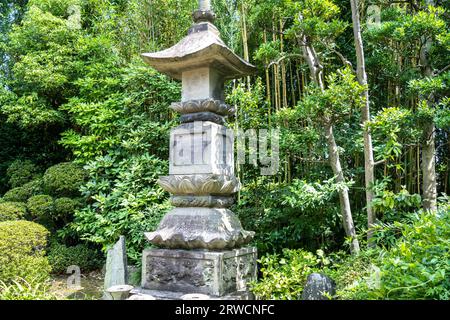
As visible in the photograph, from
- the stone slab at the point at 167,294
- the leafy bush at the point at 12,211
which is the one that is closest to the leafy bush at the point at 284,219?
the stone slab at the point at 167,294

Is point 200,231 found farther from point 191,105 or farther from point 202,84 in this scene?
point 202,84

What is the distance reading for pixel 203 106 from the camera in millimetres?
3662

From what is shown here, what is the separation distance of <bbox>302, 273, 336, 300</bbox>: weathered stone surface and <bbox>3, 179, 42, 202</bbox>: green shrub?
516 cm

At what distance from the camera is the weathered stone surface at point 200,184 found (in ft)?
11.4

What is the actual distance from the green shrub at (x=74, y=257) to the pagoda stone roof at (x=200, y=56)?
10.9 ft

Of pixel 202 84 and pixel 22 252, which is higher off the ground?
pixel 202 84

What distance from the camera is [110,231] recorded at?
4.92 metres

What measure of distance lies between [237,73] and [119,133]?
265 cm

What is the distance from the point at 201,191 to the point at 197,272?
29.1 inches

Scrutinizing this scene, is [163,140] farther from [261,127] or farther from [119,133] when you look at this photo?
[261,127]

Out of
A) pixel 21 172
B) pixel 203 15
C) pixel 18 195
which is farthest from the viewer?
pixel 21 172

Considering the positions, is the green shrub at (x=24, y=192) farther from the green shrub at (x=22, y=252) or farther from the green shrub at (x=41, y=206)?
the green shrub at (x=22, y=252)

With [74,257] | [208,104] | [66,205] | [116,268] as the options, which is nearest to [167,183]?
[208,104]
